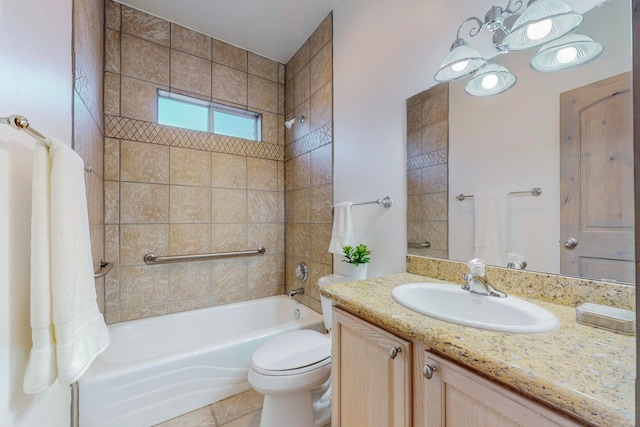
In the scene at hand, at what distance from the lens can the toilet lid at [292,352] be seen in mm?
1256

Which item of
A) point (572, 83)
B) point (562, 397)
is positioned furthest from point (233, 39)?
point (562, 397)

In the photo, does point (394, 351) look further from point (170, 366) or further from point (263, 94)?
point (263, 94)

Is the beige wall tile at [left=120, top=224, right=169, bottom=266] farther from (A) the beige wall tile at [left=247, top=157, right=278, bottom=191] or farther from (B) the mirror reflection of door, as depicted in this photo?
(B) the mirror reflection of door

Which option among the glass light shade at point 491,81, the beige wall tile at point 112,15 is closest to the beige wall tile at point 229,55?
the beige wall tile at point 112,15

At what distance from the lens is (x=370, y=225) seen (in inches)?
62.4

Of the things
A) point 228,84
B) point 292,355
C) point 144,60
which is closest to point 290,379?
point 292,355

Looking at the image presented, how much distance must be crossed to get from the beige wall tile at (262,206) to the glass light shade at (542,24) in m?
2.07

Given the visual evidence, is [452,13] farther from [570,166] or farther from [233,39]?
[233,39]

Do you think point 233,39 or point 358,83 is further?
point 233,39

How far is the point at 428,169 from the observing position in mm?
1255

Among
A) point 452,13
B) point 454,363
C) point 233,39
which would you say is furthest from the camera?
point 233,39

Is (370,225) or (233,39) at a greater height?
(233,39)

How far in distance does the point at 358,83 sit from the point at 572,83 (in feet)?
3.71

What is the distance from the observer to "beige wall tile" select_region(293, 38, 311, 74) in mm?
2225
